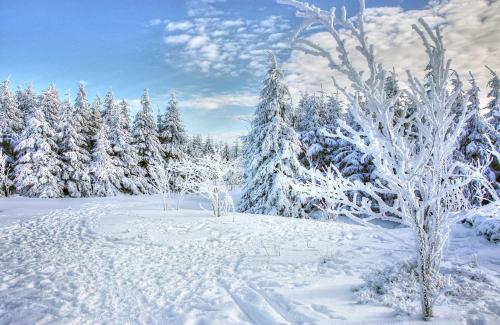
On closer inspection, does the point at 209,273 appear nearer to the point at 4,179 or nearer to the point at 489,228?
the point at 489,228

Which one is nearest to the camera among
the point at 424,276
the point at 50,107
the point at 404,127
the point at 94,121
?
the point at 404,127

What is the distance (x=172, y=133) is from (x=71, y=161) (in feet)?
32.7

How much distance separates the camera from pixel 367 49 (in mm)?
3008

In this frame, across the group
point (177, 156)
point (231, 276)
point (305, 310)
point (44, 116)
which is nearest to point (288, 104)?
point (231, 276)

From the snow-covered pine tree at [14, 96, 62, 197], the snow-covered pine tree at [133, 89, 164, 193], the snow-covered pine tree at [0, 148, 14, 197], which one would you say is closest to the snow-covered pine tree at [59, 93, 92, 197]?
the snow-covered pine tree at [14, 96, 62, 197]

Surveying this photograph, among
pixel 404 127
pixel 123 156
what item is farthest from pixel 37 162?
pixel 404 127

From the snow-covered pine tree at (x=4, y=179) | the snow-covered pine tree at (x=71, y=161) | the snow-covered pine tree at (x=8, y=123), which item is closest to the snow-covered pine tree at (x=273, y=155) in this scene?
the snow-covered pine tree at (x=71, y=161)

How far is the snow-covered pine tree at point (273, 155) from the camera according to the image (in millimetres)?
16875

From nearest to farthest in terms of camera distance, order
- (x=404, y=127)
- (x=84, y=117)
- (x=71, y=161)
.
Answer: (x=404, y=127), (x=71, y=161), (x=84, y=117)

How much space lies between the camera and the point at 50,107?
27438 millimetres

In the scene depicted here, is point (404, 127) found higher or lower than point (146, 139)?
lower

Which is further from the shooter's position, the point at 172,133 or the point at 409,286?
the point at 172,133

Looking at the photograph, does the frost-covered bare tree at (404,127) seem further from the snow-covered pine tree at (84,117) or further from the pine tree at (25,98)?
the pine tree at (25,98)

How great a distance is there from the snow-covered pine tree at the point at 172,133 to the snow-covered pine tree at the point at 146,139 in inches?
43.9
